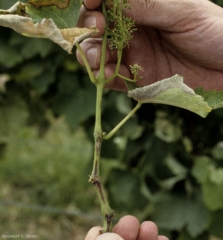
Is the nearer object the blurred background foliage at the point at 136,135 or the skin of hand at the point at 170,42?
the skin of hand at the point at 170,42

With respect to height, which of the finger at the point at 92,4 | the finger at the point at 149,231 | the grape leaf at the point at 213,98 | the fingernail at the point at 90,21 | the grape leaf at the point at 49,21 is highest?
the finger at the point at 92,4

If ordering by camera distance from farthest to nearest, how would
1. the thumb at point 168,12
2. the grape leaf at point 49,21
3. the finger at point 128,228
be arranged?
the thumb at point 168,12, the finger at point 128,228, the grape leaf at point 49,21

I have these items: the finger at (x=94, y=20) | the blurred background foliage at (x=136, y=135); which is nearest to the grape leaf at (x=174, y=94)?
the finger at (x=94, y=20)

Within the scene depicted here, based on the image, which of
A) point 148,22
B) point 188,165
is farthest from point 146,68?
point 188,165

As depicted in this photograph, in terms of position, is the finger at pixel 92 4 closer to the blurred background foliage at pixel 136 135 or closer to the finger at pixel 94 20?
the finger at pixel 94 20

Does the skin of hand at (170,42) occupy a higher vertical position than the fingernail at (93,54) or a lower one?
higher

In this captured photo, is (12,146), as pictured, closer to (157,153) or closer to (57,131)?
(57,131)

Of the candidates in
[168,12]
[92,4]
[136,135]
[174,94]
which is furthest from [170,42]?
[136,135]

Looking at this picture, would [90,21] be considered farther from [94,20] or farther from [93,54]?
[93,54]
